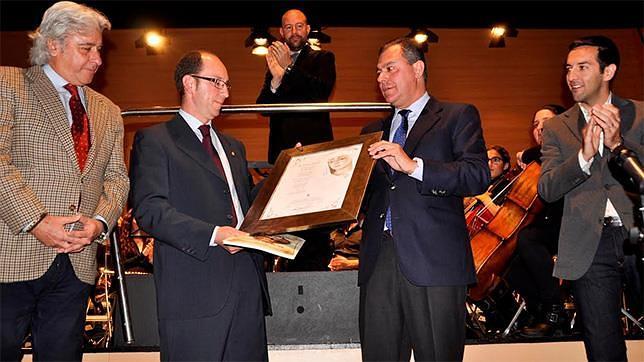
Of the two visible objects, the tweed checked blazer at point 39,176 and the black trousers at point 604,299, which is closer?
the tweed checked blazer at point 39,176

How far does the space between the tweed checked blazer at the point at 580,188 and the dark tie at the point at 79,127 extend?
2004mm

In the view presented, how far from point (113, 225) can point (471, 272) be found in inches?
58.7

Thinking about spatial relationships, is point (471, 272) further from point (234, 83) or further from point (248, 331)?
point (234, 83)

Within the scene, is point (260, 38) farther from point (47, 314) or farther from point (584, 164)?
point (47, 314)

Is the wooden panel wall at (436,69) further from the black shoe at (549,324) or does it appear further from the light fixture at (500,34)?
the black shoe at (549,324)

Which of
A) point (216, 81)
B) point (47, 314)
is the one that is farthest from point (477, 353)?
point (47, 314)

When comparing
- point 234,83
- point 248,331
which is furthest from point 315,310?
point 234,83

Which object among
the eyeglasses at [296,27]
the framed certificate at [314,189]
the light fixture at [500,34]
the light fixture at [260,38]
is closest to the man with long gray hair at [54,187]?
the framed certificate at [314,189]

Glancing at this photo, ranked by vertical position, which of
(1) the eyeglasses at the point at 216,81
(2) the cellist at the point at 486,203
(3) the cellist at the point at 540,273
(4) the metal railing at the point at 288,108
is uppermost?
(1) the eyeglasses at the point at 216,81

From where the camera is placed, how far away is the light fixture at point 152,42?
9.66 meters

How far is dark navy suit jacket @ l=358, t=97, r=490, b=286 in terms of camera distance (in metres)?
2.75

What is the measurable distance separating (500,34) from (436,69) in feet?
3.43

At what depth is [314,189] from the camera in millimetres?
2801

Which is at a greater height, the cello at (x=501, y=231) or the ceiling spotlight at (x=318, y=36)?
the ceiling spotlight at (x=318, y=36)
